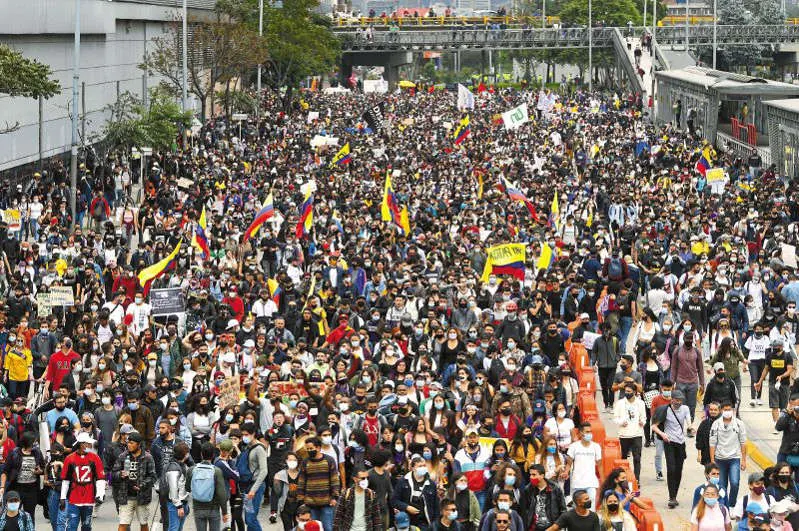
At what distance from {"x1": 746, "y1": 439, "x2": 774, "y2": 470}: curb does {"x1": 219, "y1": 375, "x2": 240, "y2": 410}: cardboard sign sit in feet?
16.6

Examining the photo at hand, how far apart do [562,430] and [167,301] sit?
25.7ft

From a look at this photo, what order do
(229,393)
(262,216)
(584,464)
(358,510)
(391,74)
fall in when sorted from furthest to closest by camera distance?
(391,74)
(262,216)
(229,393)
(584,464)
(358,510)

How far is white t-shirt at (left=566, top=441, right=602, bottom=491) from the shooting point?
1511 centimetres

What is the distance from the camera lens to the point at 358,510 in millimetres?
13984

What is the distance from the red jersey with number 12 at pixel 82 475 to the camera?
1488 cm

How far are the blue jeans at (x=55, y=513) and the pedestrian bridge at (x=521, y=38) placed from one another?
362 feet

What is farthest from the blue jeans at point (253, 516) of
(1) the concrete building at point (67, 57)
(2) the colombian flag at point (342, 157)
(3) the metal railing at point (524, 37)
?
(3) the metal railing at point (524, 37)

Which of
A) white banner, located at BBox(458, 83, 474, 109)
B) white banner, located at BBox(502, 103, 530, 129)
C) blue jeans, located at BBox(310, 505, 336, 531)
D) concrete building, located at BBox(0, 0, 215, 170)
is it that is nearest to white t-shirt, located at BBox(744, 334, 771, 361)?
blue jeans, located at BBox(310, 505, 336, 531)

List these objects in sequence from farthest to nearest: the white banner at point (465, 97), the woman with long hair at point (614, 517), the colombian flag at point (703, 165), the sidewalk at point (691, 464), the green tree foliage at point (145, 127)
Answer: the white banner at point (465, 97) < the green tree foliage at point (145, 127) < the colombian flag at point (703, 165) < the sidewalk at point (691, 464) < the woman with long hair at point (614, 517)

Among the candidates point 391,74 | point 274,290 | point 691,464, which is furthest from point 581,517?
point 391,74

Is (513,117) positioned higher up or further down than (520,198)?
higher up

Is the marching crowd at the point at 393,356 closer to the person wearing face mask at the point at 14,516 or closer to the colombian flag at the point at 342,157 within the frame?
the person wearing face mask at the point at 14,516

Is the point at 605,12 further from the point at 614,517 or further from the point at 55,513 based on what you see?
the point at 614,517

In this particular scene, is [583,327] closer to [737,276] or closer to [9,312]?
[737,276]
